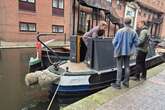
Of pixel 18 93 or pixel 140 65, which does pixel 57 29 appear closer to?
pixel 18 93

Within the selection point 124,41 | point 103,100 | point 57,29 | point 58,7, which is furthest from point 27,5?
point 103,100

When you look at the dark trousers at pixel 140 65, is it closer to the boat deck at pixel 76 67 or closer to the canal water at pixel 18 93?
the boat deck at pixel 76 67

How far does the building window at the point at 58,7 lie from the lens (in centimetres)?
2352

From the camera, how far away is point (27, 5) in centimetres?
2102

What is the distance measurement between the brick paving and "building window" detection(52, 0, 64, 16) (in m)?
18.8

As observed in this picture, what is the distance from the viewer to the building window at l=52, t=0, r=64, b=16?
23.5 metres

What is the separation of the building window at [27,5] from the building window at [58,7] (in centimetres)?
254

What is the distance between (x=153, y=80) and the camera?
6.68 metres

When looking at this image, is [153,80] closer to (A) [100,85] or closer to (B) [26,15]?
(A) [100,85]

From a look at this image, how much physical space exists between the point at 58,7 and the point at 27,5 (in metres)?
3.92

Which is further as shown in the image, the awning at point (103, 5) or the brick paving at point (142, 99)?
the awning at point (103, 5)

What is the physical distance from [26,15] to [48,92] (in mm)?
15105

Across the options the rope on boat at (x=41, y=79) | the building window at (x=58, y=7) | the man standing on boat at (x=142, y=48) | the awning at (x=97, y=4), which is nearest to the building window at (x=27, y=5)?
the building window at (x=58, y=7)

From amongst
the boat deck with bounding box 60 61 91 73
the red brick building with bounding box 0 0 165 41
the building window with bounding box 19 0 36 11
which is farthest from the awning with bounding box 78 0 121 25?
the boat deck with bounding box 60 61 91 73
